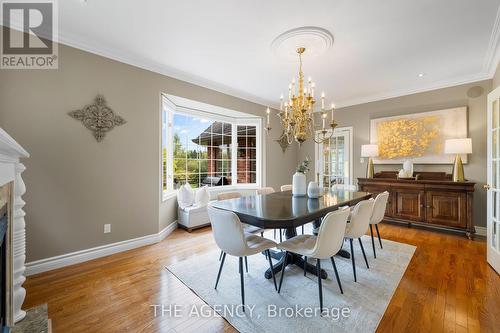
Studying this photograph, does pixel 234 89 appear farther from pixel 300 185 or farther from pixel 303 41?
pixel 300 185

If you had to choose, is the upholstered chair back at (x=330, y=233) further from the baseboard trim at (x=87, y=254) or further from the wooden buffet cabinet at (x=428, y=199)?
the wooden buffet cabinet at (x=428, y=199)

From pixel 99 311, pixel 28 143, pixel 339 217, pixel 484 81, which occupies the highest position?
pixel 484 81

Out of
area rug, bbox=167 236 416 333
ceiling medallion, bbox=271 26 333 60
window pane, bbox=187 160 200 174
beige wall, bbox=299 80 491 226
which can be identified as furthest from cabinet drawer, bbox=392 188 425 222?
window pane, bbox=187 160 200 174

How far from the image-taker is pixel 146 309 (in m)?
1.76

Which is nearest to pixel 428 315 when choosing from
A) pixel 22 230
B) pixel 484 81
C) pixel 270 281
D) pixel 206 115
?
pixel 270 281

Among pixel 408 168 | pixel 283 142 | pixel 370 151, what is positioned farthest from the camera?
pixel 283 142

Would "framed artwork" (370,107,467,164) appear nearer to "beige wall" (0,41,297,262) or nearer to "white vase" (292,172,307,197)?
"white vase" (292,172,307,197)

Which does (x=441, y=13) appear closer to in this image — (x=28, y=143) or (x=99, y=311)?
(x=99, y=311)

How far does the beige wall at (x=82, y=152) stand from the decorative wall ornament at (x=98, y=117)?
6 cm

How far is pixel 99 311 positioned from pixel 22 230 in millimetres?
901

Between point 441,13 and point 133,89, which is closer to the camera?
point 441,13

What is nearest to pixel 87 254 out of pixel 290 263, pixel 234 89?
pixel 290 263

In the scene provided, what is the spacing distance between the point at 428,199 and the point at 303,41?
329cm

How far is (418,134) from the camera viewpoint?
400 centimetres
